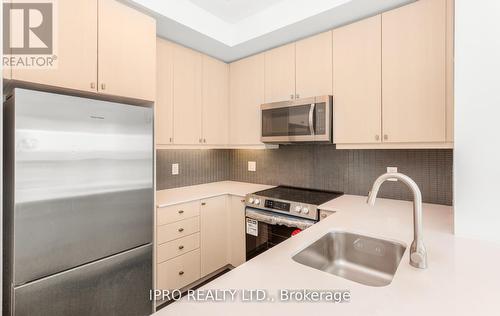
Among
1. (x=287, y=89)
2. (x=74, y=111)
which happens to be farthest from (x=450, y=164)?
(x=74, y=111)

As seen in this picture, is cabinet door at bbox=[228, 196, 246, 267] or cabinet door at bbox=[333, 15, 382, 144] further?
cabinet door at bbox=[228, 196, 246, 267]

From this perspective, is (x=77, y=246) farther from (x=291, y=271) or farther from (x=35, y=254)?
(x=291, y=271)

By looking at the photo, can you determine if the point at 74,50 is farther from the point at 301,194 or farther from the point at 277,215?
the point at 301,194

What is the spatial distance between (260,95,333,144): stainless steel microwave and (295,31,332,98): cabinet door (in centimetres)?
13

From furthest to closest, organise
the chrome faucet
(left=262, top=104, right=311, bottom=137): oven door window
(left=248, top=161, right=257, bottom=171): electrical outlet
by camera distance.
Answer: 1. (left=248, top=161, right=257, bottom=171): electrical outlet
2. (left=262, top=104, right=311, bottom=137): oven door window
3. the chrome faucet

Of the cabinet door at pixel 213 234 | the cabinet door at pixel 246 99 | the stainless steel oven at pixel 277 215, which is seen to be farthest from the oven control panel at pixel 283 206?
the cabinet door at pixel 246 99

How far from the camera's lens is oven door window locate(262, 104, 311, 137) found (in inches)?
85.1

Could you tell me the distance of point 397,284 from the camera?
31.3 inches

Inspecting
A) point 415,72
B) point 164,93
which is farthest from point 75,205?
point 415,72

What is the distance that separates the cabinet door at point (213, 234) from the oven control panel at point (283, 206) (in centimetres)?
33

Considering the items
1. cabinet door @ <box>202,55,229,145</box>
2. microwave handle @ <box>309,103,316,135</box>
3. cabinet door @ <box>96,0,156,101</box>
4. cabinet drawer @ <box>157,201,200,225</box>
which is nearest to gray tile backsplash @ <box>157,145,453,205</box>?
cabinet door @ <box>202,55,229,145</box>

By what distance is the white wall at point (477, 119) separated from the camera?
44.6 inches

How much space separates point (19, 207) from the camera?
118 cm

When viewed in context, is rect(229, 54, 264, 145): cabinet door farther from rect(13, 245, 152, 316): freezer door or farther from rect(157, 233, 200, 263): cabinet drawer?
rect(13, 245, 152, 316): freezer door
